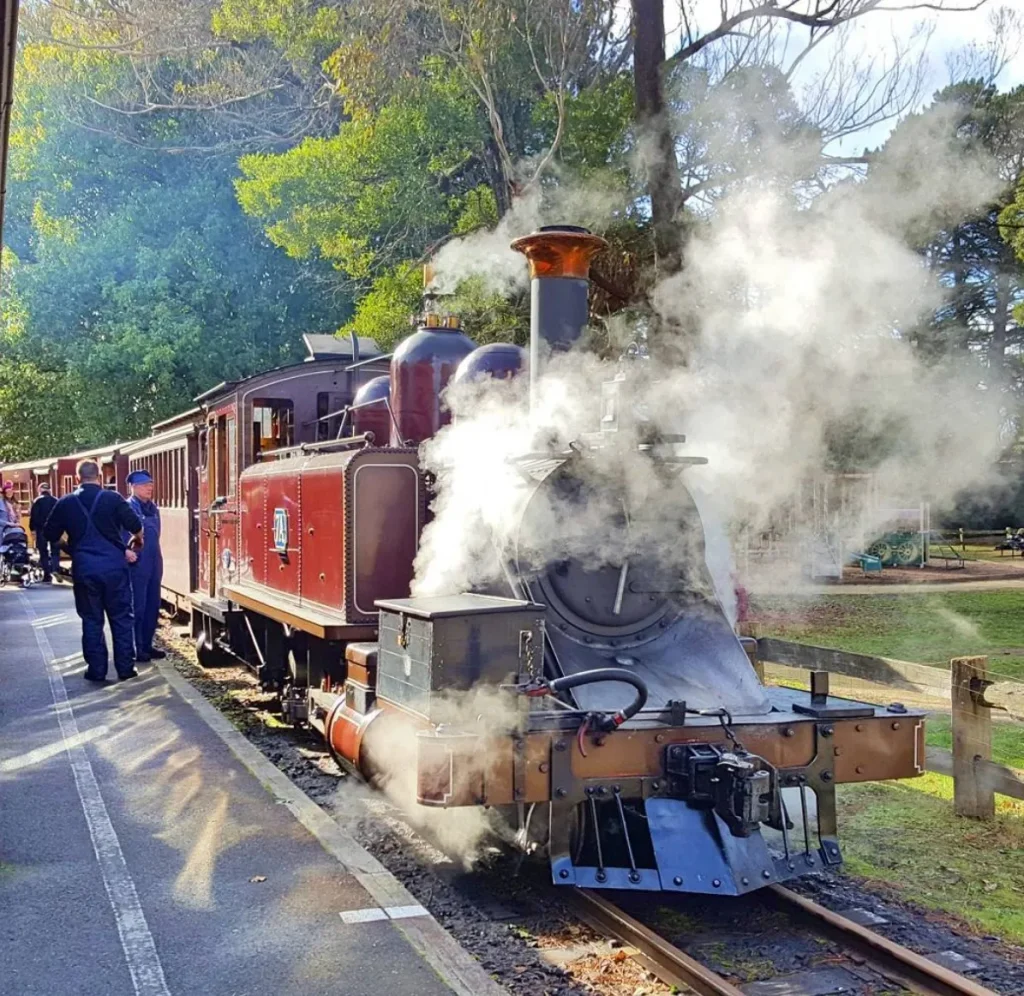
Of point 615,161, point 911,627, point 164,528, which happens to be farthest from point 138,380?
point 911,627

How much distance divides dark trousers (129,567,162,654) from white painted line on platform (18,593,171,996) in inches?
113

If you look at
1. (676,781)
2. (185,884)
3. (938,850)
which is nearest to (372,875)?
(185,884)

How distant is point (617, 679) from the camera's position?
417 centimetres

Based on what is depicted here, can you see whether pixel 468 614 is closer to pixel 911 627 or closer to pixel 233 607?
A: pixel 233 607

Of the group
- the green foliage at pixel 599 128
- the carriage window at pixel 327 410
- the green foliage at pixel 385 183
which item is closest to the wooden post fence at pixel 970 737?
the carriage window at pixel 327 410

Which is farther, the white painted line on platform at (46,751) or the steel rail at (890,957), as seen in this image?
the white painted line on platform at (46,751)

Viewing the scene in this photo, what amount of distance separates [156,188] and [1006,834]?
20881 mm

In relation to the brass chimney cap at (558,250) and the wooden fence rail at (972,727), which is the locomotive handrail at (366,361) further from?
the wooden fence rail at (972,727)

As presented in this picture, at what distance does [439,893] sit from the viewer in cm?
454

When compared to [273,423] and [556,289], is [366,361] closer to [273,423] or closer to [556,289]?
[273,423]

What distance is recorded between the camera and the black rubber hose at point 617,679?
4.17m

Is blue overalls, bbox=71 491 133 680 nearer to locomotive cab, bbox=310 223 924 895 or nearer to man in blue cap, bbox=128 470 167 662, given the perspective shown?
man in blue cap, bbox=128 470 167 662

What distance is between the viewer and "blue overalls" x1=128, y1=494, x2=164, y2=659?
10.2 m

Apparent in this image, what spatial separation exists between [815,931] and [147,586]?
7.66 metres
